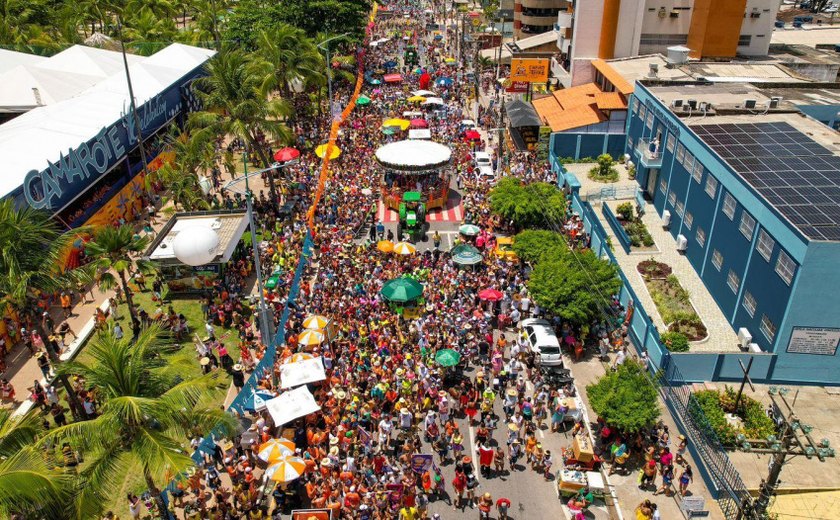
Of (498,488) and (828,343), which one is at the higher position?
(828,343)

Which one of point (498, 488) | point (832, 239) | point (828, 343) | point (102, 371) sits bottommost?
point (498, 488)

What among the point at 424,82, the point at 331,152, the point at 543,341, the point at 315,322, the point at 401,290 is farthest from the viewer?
the point at 424,82

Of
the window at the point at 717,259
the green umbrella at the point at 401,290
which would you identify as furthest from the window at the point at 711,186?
the green umbrella at the point at 401,290

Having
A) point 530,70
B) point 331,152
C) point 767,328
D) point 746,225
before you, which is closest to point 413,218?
point 331,152

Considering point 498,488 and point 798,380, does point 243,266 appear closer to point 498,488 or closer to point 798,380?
point 498,488

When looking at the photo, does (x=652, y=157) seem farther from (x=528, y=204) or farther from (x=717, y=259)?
(x=717, y=259)

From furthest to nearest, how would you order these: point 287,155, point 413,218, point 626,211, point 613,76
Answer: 1. point 613,76
2. point 287,155
3. point 626,211
4. point 413,218

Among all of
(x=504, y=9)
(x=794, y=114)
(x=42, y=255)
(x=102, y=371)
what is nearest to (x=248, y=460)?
(x=102, y=371)
